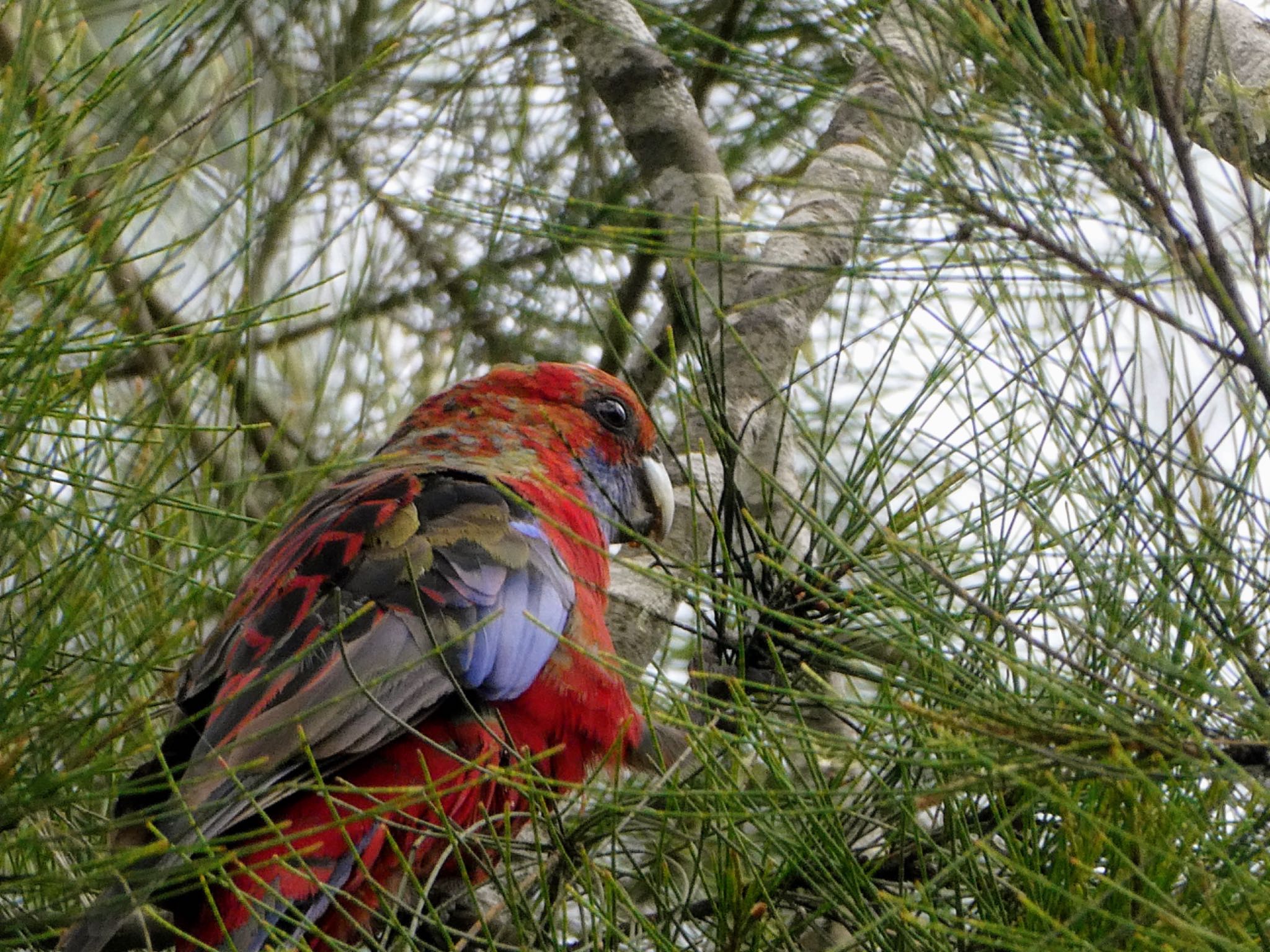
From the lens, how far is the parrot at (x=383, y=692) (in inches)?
67.9

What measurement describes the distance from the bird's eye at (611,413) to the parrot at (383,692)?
323mm

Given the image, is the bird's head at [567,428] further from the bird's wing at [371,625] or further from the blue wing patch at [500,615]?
the blue wing patch at [500,615]

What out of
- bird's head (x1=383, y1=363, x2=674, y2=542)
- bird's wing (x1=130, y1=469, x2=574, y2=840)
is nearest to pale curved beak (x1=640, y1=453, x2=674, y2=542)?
bird's head (x1=383, y1=363, x2=674, y2=542)

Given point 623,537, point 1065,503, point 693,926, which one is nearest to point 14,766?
point 693,926

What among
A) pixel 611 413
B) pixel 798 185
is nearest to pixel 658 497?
pixel 611 413

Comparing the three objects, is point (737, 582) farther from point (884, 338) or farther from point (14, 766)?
point (884, 338)

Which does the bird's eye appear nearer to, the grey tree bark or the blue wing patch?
the grey tree bark

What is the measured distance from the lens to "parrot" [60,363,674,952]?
1.72 metres

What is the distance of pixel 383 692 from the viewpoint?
1819 mm

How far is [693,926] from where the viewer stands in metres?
1.49

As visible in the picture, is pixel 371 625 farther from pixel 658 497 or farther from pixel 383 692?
pixel 658 497

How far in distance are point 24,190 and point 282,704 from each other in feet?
2.38

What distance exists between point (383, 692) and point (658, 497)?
997mm

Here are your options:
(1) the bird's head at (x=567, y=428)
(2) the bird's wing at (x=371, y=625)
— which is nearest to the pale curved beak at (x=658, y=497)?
(1) the bird's head at (x=567, y=428)
